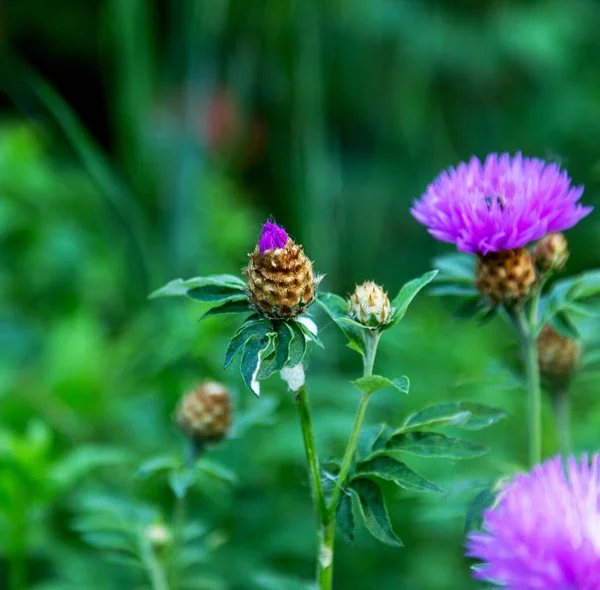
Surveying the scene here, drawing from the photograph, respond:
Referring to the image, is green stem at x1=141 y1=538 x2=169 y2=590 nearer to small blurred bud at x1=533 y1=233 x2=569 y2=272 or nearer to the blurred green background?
the blurred green background

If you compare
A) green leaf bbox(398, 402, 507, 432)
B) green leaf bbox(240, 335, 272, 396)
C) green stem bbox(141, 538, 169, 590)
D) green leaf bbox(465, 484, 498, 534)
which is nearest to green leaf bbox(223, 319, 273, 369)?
green leaf bbox(240, 335, 272, 396)

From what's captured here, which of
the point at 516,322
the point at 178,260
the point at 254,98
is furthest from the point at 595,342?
the point at 254,98

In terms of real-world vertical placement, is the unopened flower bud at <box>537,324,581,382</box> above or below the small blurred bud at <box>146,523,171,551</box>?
above

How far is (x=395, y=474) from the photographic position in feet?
1.87

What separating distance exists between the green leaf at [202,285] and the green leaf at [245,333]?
0.03 m

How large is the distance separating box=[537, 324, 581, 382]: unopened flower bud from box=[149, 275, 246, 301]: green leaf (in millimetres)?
→ 366

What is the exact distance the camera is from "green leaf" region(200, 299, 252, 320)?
0.58m

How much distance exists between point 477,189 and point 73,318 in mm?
1074

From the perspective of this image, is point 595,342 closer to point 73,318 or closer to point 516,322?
point 516,322

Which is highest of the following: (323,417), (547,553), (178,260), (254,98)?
A: (254,98)

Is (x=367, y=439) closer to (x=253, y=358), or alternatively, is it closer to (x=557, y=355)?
(x=253, y=358)

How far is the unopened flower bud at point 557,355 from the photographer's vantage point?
833 millimetres

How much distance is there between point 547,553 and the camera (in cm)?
41

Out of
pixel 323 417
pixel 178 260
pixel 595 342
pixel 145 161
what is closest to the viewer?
pixel 595 342
